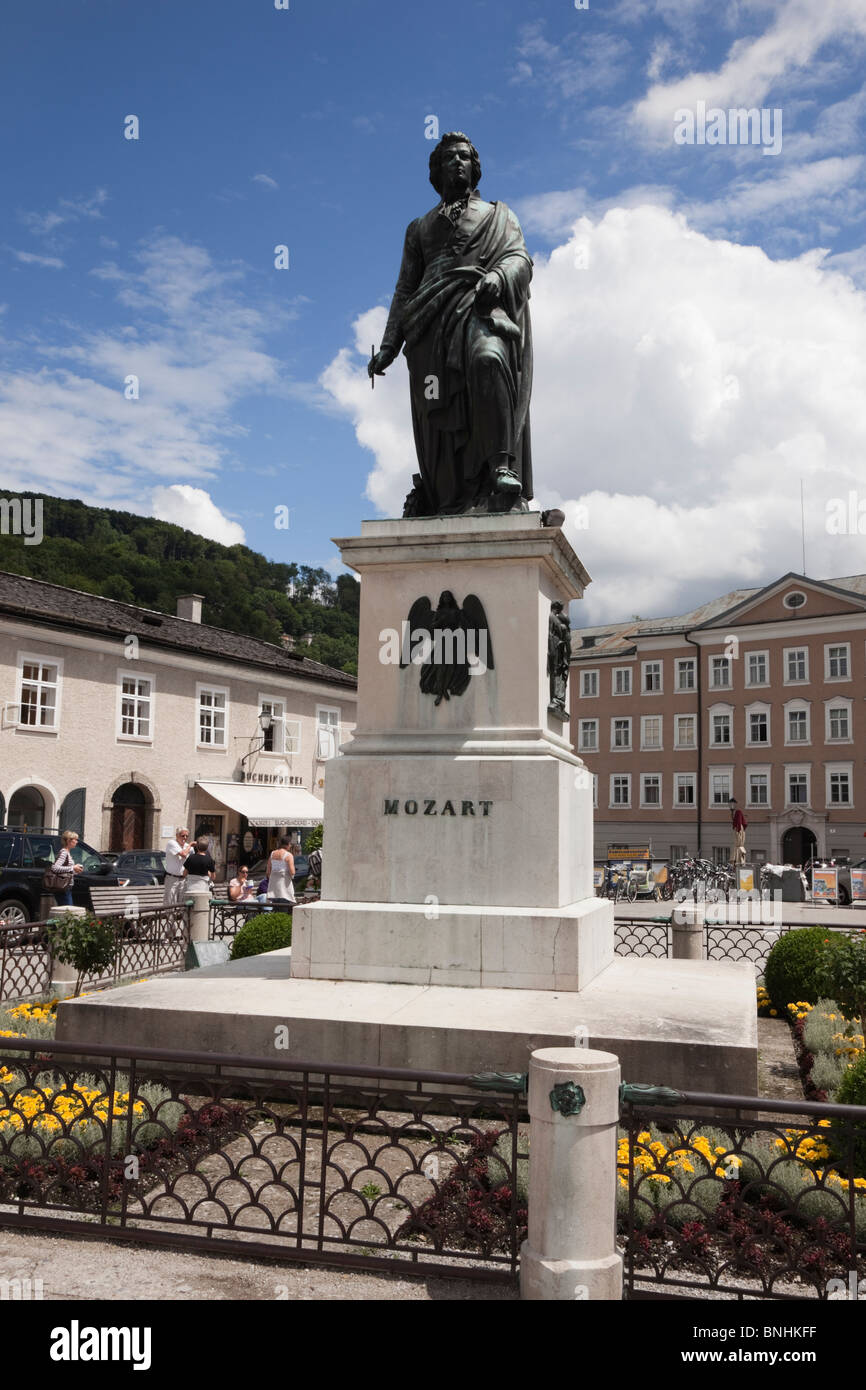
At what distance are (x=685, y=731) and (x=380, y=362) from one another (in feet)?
183

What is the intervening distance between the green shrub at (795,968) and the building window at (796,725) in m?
48.5

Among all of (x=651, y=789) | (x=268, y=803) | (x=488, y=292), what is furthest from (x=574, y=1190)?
(x=651, y=789)

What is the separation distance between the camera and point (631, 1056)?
6.06 m

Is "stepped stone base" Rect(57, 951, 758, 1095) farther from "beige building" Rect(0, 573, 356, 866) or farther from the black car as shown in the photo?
"beige building" Rect(0, 573, 356, 866)

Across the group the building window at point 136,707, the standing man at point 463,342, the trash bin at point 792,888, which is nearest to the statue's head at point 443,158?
the standing man at point 463,342

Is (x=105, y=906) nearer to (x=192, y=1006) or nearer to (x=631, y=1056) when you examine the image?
(x=192, y=1006)

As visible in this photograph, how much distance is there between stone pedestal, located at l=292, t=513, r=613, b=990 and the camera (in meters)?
7.68

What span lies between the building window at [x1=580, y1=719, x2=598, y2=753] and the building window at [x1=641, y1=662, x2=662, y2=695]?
4.10m

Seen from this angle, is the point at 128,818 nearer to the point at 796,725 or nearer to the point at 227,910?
the point at 227,910

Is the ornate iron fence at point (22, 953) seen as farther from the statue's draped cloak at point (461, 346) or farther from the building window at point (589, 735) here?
the building window at point (589, 735)

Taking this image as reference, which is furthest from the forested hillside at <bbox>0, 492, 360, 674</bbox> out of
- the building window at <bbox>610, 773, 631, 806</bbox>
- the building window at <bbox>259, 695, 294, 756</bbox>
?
the building window at <bbox>610, 773, 631, 806</bbox>

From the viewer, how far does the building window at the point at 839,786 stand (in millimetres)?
55312

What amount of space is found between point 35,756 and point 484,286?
25708 millimetres

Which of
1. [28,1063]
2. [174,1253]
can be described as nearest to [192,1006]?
[28,1063]
